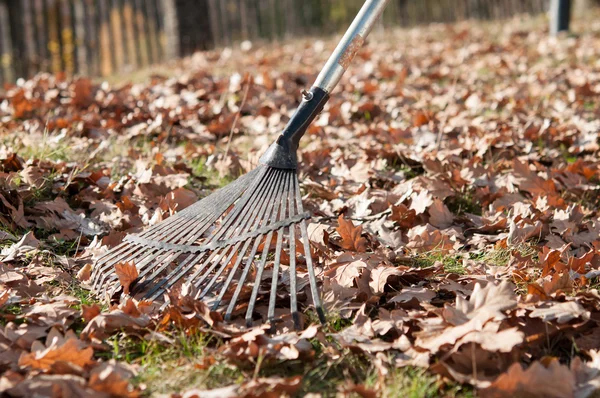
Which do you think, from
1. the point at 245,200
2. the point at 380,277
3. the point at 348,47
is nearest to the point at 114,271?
the point at 245,200

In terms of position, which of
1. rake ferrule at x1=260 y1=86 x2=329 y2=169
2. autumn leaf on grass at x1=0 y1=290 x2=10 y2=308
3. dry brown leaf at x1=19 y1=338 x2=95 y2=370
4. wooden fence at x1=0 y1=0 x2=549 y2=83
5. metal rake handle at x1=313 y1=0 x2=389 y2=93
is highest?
wooden fence at x1=0 y1=0 x2=549 y2=83

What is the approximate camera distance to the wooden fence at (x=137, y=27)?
9242mm

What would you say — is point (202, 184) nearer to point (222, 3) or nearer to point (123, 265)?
A: point (123, 265)

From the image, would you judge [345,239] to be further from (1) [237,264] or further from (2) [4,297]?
(2) [4,297]

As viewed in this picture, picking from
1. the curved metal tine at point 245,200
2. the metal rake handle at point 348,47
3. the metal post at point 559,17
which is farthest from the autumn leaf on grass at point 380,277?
the metal post at point 559,17

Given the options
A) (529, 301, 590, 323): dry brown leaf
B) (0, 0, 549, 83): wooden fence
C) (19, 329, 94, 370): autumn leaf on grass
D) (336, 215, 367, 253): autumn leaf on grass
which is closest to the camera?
(19, 329, 94, 370): autumn leaf on grass

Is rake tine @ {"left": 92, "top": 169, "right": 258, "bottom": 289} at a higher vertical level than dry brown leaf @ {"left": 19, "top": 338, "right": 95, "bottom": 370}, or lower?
higher

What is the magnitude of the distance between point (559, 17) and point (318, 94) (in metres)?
6.55

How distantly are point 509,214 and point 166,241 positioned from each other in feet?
4.67

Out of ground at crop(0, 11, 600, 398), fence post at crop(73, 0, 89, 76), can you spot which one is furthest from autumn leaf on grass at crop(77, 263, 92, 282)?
fence post at crop(73, 0, 89, 76)

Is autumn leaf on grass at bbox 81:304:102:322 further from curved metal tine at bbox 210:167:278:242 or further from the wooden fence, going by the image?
the wooden fence

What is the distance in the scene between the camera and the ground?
1.62 metres

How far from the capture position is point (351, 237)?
2.35 m

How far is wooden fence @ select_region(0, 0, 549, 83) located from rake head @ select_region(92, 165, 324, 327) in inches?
284
